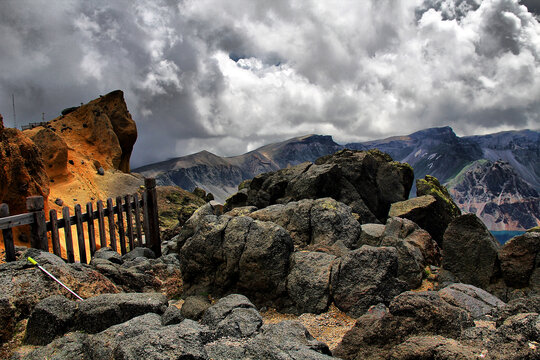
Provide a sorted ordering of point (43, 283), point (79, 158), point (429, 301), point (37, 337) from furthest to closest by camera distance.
Answer: point (79, 158)
point (43, 283)
point (37, 337)
point (429, 301)

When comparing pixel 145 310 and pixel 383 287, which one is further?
pixel 383 287

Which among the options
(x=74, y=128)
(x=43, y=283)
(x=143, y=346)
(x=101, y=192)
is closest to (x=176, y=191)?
(x=101, y=192)

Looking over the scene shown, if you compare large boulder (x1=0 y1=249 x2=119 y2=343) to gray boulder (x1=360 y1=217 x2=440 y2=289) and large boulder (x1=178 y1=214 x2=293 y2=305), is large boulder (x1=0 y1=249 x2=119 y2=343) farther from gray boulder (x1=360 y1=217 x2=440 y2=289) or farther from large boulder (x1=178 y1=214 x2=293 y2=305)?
gray boulder (x1=360 y1=217 x2=440 y2=289)

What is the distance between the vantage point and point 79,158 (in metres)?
36.5

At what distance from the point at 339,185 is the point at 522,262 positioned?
9.11m

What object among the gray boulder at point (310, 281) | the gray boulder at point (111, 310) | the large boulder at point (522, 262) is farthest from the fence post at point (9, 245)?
the large boulder at point (522, 262)

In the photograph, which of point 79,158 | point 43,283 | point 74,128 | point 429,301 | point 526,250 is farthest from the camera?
point 74,128

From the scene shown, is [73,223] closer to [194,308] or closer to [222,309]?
[194,308]

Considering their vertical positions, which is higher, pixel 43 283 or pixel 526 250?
pixel 43 283

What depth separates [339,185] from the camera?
18469 mm

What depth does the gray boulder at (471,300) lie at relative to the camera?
7436 millimetres

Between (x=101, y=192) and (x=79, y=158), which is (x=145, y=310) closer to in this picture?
(x=101, y=192)

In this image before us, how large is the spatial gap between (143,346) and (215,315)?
223 centimetres

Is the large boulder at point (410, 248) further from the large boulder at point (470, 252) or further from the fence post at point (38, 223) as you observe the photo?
the fence post at point (38, 223)
